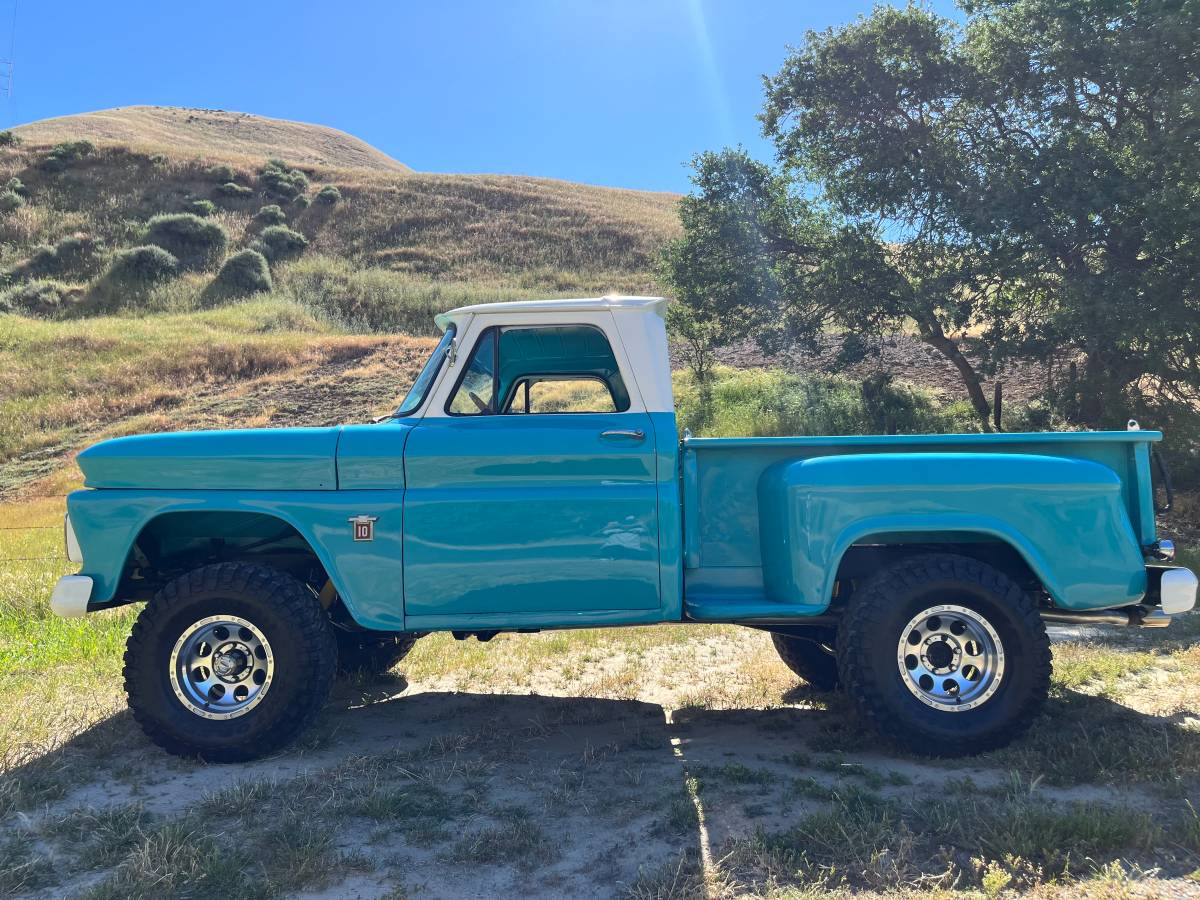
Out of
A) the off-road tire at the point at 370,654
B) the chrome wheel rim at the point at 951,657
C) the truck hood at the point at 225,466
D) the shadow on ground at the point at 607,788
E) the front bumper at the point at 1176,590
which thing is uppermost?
the truck hood at the point at 225,466

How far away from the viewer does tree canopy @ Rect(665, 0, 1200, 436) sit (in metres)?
11.1

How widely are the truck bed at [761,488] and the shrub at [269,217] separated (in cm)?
4628

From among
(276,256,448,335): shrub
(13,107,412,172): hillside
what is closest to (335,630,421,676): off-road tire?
(276,256,448,335): shrub

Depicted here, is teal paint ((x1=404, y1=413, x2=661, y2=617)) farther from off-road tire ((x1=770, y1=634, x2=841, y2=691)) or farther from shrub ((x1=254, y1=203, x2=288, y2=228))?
shrub ((x1=254, y1=203, x2=288, y2=228))

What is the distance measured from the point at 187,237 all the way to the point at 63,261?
17.8 ft

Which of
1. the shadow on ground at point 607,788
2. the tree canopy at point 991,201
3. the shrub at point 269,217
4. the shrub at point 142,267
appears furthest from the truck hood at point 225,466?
the shrub at point 269,217

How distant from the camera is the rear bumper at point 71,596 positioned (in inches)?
155

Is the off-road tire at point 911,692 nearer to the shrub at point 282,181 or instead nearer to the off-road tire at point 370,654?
the off-road tire at point 370,654

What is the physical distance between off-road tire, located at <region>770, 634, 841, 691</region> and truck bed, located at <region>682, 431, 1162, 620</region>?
114cm

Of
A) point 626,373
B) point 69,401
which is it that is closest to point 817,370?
point 626,373

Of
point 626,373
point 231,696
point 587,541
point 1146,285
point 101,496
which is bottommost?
point 231,696

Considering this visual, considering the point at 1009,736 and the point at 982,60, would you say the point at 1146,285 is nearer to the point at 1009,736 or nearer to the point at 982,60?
the point at 982,60

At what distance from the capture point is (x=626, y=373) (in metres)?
4.25

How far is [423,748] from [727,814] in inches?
64.6
